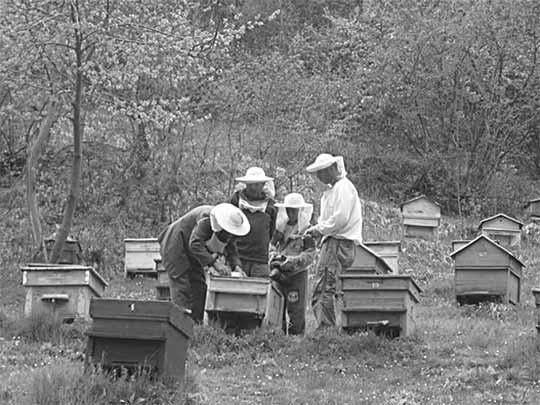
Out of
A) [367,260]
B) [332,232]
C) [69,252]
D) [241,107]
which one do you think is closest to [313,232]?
[332,232]

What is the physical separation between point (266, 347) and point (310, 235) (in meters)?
1.50

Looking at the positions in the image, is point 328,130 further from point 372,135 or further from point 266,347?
point 266,347

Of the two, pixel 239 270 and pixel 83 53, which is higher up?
pixel 83 53

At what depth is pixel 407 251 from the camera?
68.6 feet

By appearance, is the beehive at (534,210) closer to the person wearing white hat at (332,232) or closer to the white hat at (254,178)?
the person wearing white hat at (332,232)

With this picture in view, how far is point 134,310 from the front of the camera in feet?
27.1

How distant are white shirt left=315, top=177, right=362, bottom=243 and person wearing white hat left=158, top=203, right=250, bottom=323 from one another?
3.06 ft

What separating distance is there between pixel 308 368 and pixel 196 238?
1.95m

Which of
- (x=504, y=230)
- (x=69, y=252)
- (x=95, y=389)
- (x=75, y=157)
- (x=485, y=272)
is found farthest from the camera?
(x=504, y=230)

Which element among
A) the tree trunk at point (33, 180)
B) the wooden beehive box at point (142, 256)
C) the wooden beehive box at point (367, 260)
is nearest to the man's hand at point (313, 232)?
the wooden beehive box at point (367, 260)

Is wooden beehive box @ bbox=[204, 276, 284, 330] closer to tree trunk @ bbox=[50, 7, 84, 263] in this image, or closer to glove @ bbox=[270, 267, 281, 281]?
glove @ bbox=[270, 267, 281, 281]

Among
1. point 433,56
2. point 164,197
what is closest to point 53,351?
point 164,197

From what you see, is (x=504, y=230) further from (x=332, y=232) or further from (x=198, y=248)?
(x=198, y=248)

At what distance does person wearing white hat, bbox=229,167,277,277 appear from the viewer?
39.2 feet
